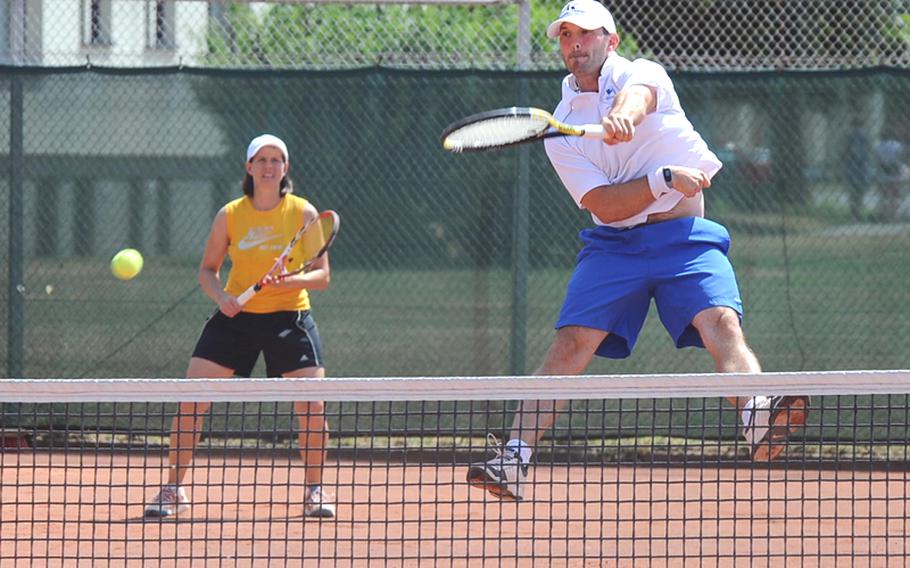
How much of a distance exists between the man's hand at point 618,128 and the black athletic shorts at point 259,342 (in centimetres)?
218

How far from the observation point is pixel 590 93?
429 cm

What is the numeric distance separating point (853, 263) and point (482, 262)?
1.87 metres

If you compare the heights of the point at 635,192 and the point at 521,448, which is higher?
the point at 635,192

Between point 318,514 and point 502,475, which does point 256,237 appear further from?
point 502,475

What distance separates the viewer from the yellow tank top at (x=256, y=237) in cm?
581

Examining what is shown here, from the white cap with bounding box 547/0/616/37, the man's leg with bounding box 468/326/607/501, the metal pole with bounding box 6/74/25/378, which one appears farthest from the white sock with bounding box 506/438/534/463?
the metal pole with bounding box 6/74/25/378

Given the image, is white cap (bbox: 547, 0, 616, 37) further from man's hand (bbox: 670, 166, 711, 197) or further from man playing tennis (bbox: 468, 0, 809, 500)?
man's hand (bbox: 670, 166, 711, 197)

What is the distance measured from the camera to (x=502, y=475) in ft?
13.8

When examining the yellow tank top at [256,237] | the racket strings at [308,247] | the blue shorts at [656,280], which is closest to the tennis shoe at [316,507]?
the yellow tank top at [256,237]

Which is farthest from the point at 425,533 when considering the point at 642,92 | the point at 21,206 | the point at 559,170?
the point at 21,206

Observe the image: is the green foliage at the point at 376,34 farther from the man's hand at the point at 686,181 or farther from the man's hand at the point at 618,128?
the man's hand at the point at 618,128

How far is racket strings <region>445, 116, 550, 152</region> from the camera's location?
13.5ft

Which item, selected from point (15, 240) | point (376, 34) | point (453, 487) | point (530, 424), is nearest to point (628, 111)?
point (530, 424)

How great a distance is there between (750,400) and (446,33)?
7.93 m
